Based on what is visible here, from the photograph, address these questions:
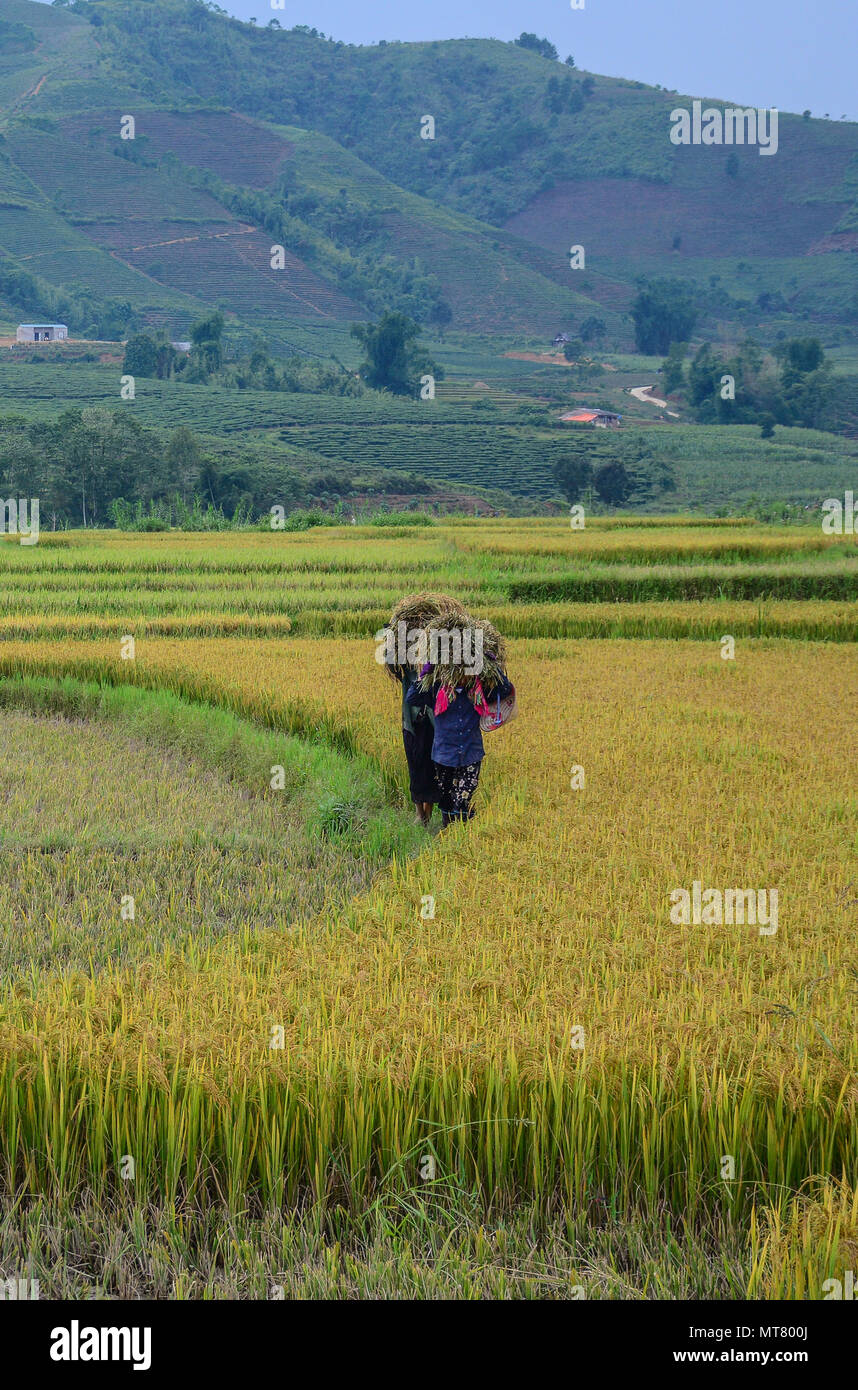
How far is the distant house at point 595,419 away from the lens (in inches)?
3378

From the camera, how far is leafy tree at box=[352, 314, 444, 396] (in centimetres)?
9719

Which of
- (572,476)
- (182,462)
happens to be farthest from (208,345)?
(182,462)

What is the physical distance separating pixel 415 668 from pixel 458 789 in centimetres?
73

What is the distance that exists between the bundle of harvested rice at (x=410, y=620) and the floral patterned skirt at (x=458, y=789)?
653mm

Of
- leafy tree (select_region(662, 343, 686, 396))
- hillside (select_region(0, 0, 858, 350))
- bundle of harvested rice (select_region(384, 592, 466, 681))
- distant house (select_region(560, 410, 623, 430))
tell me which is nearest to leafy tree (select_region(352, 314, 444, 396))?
distant house (select_region(560, 410, 623, 430))

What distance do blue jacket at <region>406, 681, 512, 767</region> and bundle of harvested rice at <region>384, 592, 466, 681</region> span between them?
0.39 m

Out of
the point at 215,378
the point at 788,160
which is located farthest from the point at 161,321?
the point at 788,160

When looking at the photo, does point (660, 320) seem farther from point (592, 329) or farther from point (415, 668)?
point (415, 668)

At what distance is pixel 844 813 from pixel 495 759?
2.32m

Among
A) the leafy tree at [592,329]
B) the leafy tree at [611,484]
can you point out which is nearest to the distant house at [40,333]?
the leafy tree at [592,329]

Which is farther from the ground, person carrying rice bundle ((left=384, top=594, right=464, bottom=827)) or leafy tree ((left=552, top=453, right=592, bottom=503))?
leafy tree ((left=552, top=453, right=592, bottom=503))

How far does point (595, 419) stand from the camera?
87.0 m

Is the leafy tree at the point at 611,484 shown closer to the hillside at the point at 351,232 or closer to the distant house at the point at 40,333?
the distant house at the point at 40,333

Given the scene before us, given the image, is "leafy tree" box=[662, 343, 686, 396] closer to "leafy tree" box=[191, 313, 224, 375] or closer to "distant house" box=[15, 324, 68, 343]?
"leafy tree" box=[191, 313, 224, 375]
